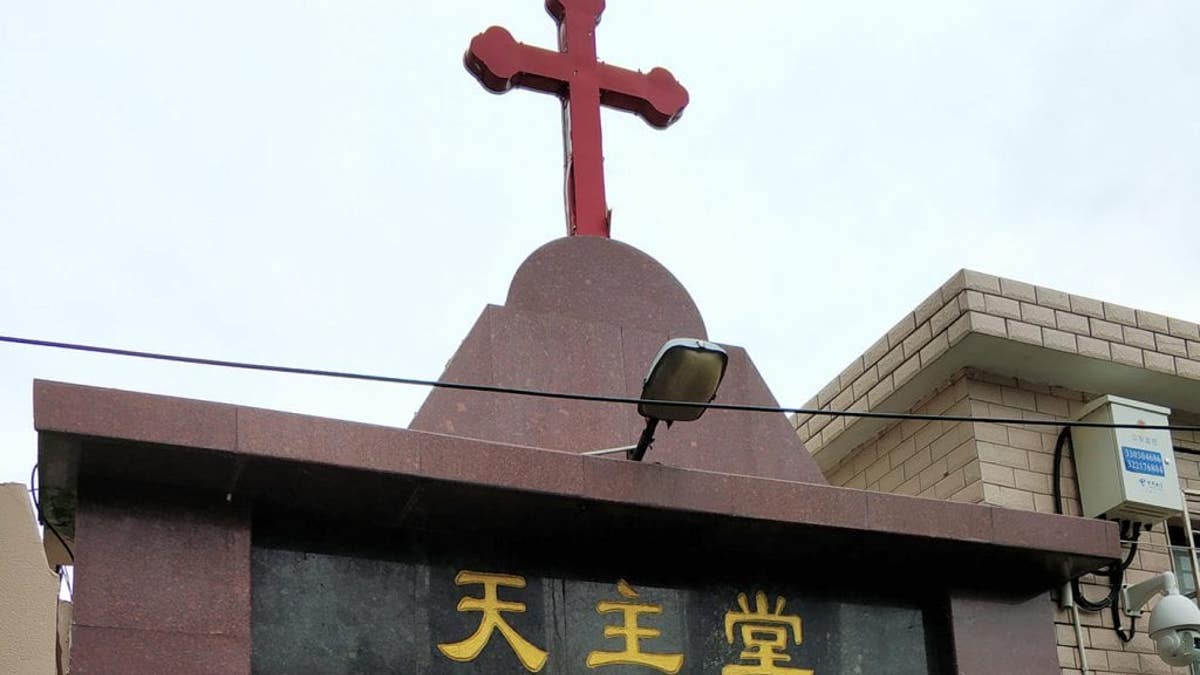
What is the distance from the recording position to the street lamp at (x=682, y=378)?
662 cm

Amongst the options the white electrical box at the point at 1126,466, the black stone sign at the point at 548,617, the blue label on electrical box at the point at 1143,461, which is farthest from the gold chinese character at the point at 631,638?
the blue label on electrical box at the point at 1143,461

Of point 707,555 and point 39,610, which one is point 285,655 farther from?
point 707,555

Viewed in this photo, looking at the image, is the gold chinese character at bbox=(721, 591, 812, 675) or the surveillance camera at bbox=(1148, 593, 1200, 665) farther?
the surveillance camera at bbox=(1148, 593, 1200, 665)

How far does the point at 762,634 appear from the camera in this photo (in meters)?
7.31

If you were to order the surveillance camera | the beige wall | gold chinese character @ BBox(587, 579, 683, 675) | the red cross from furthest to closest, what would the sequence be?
the red cross < the surveillance camera < the beige wall < gold chinese character @ BBox(587, 579, 683, 675)

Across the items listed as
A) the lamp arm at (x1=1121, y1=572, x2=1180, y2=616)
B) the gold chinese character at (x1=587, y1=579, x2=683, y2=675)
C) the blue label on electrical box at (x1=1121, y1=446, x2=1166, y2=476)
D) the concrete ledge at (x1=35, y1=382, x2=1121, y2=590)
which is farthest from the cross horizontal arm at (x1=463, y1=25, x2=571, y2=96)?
the lamp arm at (x1=1121, y1=572, x2=1180, y2=616)

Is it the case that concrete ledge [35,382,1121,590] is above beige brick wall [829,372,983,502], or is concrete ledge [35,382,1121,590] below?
below

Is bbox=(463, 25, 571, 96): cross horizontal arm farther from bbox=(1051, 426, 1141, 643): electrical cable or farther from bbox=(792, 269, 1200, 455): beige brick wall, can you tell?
bbox=(1051, 426, 1141, 643): electrical cable

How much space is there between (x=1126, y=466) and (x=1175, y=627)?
81cm

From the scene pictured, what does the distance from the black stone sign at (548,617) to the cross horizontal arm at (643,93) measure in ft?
8.25

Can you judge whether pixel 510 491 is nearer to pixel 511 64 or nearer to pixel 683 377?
pixel 683 377

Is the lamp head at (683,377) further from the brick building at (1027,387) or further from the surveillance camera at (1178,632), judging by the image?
the surveillance camera at (1178,632)

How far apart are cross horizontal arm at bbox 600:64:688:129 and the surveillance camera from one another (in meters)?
3.33

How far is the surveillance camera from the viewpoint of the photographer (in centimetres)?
801
